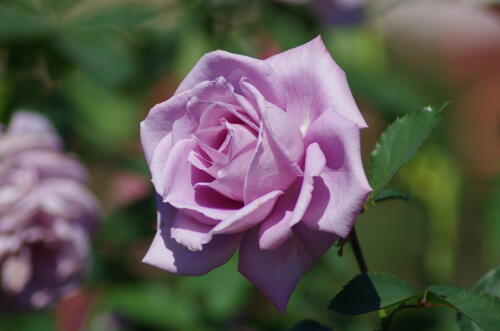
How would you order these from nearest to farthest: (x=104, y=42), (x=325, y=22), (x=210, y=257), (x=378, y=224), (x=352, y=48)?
(x=210, y=257)
(x=104, y=42)
(x=325, y=22)
(x=352, y=48)
(x=378, y=224)

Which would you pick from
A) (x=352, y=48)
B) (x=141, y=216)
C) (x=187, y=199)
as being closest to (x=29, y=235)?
(x=141, y=216)

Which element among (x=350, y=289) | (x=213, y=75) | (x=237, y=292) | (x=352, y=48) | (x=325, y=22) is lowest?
(x=237, y=292)

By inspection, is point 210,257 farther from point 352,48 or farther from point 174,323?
point 352,48

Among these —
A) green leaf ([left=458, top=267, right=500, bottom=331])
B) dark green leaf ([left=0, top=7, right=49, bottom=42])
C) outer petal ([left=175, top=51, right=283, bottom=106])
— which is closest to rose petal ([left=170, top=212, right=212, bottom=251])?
outer petal ([left=175, top=51, right=283, bottom=106])

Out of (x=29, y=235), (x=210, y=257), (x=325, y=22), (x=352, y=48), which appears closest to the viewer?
(x=210, y=257)

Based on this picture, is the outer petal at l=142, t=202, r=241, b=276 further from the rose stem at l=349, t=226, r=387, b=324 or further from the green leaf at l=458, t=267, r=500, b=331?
the green leaf at l=458, t=267, r=500, b=331
